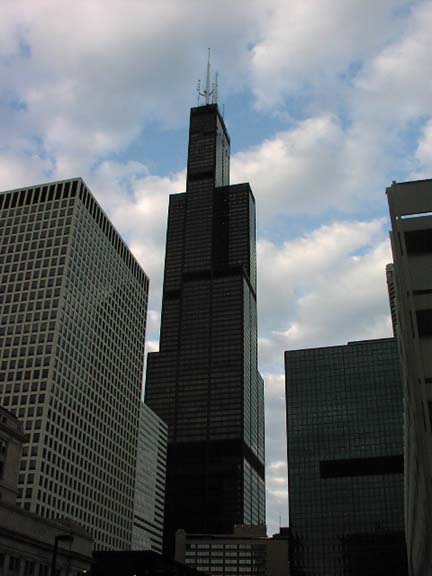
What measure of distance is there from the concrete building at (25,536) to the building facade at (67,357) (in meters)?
46.3

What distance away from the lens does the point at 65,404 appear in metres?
156

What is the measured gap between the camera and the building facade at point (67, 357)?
148125 mm

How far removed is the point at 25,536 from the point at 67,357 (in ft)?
287

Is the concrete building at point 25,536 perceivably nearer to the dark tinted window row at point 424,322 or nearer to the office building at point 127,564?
the office building at point 127,564

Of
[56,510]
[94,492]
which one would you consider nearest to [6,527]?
[56,510]

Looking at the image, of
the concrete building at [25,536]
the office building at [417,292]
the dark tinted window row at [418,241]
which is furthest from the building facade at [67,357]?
the dark tinted window row at [418,241]

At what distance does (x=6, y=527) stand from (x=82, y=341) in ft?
323

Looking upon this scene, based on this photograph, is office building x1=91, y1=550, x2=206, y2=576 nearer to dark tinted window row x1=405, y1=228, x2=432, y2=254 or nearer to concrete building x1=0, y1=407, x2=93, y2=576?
concrete building x1=0, y1=407, x2=93, y2=576

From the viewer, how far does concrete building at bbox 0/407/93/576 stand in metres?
72.6

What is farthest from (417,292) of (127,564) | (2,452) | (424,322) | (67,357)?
(67,357)

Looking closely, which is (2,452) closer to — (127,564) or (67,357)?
(127,564)

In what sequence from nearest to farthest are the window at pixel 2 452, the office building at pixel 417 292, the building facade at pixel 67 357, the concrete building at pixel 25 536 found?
the office building at pixel 417 292
the concrete building at pixel 25 536
the window at pixel 2 452
the building facade at pixel 67 357

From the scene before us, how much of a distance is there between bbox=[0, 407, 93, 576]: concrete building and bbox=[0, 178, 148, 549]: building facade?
46.3m

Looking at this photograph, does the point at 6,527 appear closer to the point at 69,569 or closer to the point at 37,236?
the point at 69,569
